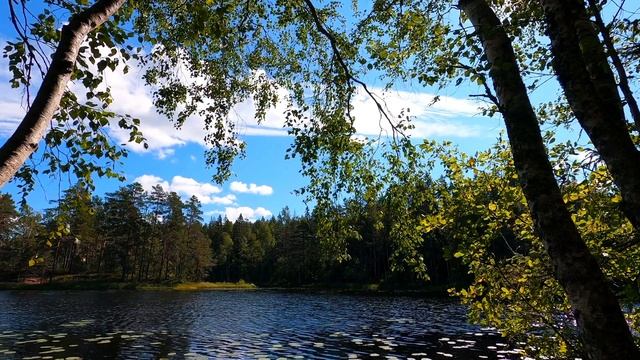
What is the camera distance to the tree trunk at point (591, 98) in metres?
3.61

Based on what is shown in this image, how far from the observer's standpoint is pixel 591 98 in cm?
371

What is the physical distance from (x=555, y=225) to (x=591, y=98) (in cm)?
110

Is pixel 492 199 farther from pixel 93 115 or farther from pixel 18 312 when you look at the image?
pixel 18 312

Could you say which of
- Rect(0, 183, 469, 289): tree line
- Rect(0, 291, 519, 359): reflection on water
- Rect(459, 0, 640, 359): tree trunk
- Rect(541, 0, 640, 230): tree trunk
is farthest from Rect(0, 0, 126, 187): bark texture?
Rect(0, 183, 469, 289): tree line

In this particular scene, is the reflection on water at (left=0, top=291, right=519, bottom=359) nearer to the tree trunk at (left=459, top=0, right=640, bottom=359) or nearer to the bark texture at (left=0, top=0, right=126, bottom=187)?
the tree trunk at (left=459, top=0, right=640, bottom=359)

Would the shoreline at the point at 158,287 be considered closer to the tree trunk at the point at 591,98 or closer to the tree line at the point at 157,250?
the tree line at the point at 157,250

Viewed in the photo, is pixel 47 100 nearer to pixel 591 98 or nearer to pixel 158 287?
pixel 591 98

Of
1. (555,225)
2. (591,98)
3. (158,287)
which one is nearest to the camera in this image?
(555,225)

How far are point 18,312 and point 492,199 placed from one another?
43.5 metres

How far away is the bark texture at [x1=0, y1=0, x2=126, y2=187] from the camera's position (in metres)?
3.15

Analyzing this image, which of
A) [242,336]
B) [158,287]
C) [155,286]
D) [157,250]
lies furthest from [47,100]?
[157,250]

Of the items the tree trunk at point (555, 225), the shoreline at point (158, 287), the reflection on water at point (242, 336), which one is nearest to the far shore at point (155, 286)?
the shoreline at point (158, 287)

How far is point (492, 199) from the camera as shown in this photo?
8961 millimetres

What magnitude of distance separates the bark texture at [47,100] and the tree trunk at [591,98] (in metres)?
3.93
